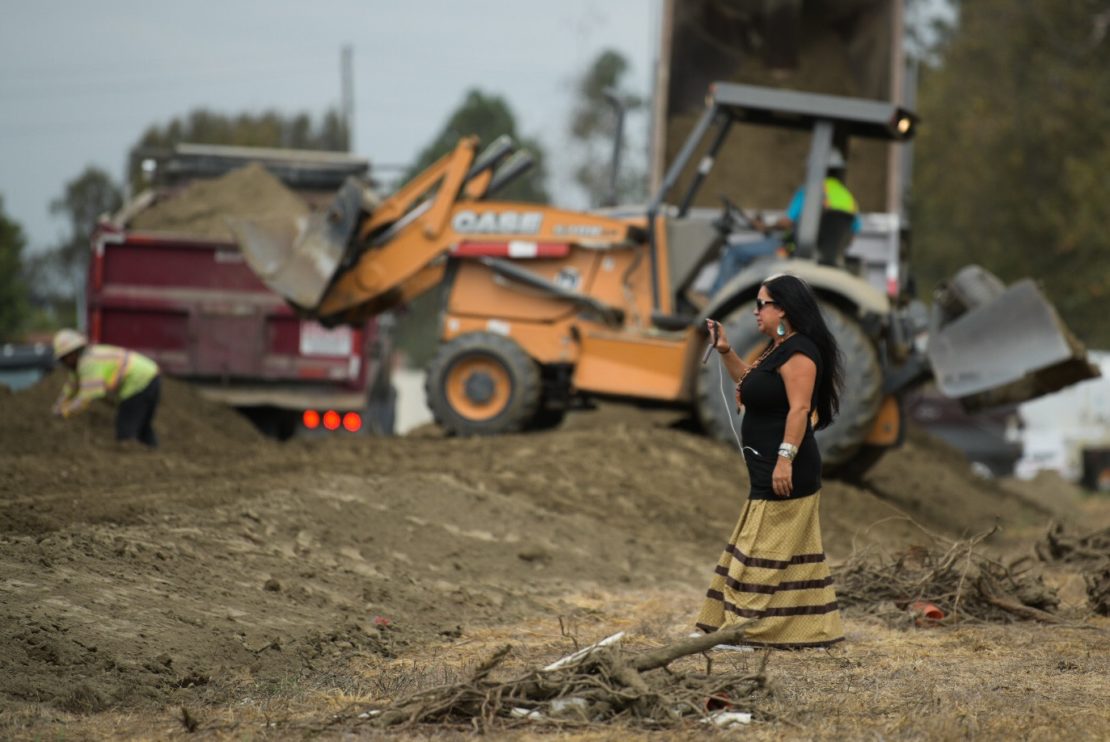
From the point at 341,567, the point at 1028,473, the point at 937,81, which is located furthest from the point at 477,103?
the point at 341,567

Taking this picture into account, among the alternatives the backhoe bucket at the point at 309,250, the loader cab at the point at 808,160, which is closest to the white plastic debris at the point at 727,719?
the loader cab at the point at 808,160

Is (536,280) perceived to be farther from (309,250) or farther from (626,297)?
(309,250)

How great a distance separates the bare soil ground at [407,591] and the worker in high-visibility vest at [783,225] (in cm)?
129

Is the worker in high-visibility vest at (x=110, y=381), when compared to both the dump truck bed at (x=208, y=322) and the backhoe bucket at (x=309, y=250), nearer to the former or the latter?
the backhoe bucket at (x=309, y=250)

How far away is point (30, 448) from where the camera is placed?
464 inches

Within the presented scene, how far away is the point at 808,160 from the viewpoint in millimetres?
11773

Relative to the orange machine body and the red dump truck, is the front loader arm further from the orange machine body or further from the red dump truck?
the red dump truck

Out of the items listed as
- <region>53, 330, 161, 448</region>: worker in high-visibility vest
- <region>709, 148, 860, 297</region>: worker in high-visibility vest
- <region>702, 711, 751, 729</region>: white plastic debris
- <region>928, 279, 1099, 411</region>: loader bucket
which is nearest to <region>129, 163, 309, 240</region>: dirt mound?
<region>53, 330, 161, 448</region>: worker in high-visibility vest

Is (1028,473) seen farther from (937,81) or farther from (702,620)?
(702,620)

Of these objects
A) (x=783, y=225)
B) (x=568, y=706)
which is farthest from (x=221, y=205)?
(x=568, y=706)

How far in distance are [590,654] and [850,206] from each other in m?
6.82

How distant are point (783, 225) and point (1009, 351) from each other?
6.04 ft

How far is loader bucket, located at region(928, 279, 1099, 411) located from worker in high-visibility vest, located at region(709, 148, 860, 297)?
1.12 meters

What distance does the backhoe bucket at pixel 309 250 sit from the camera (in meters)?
12.6
